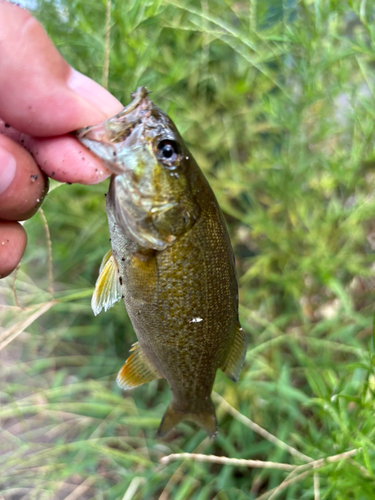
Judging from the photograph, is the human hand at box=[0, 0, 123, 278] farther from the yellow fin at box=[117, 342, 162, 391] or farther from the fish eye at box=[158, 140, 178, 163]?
the yellow fin at box=[117, 342, 162, 391]

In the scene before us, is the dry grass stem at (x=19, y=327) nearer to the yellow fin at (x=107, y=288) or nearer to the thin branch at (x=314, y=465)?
the yellow fin at (x=107, y=288)

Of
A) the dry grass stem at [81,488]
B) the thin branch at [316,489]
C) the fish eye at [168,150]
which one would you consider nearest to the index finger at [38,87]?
the fish eye at [168,150]

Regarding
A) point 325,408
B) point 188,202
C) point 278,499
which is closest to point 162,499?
point 278,499

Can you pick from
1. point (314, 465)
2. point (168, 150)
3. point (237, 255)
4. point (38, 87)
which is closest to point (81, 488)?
point (314, 465)

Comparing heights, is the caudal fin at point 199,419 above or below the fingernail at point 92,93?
below

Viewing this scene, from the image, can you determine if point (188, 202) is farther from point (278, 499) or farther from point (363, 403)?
point (278, 499)

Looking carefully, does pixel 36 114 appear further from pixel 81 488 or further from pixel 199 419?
pixel 81 488
